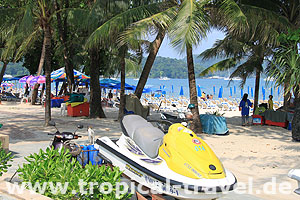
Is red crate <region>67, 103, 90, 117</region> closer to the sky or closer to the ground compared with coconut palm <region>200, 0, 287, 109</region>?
closer to the ground

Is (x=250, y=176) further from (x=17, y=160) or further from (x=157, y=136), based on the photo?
(x=17, y=160)

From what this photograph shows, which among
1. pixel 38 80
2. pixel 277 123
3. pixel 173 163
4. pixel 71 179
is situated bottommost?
pixel 277 123

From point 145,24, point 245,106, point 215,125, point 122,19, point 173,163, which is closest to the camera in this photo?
point 173,163

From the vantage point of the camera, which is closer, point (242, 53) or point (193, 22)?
point (193, 22)

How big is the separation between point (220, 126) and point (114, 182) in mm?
9455

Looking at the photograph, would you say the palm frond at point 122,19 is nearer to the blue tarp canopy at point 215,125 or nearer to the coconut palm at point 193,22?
the coconut palm at point 193,22

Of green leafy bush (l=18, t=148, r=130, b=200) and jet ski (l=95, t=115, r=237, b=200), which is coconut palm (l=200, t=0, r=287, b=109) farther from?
green leafy bush (l=18, t=148, r=130, b=200)

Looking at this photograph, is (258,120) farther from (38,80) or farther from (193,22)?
(38,80)

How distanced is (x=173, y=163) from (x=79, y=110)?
1442cm

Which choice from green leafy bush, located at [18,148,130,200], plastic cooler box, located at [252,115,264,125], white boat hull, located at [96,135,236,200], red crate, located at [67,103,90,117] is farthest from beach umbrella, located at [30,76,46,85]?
green leafy bush, located at [18,148,130,200]

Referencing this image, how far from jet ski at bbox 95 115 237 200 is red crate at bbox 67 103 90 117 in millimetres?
13149

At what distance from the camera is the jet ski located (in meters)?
4.08

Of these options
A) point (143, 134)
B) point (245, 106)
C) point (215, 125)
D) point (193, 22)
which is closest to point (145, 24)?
point (193, 22)

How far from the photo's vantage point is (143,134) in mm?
4992
